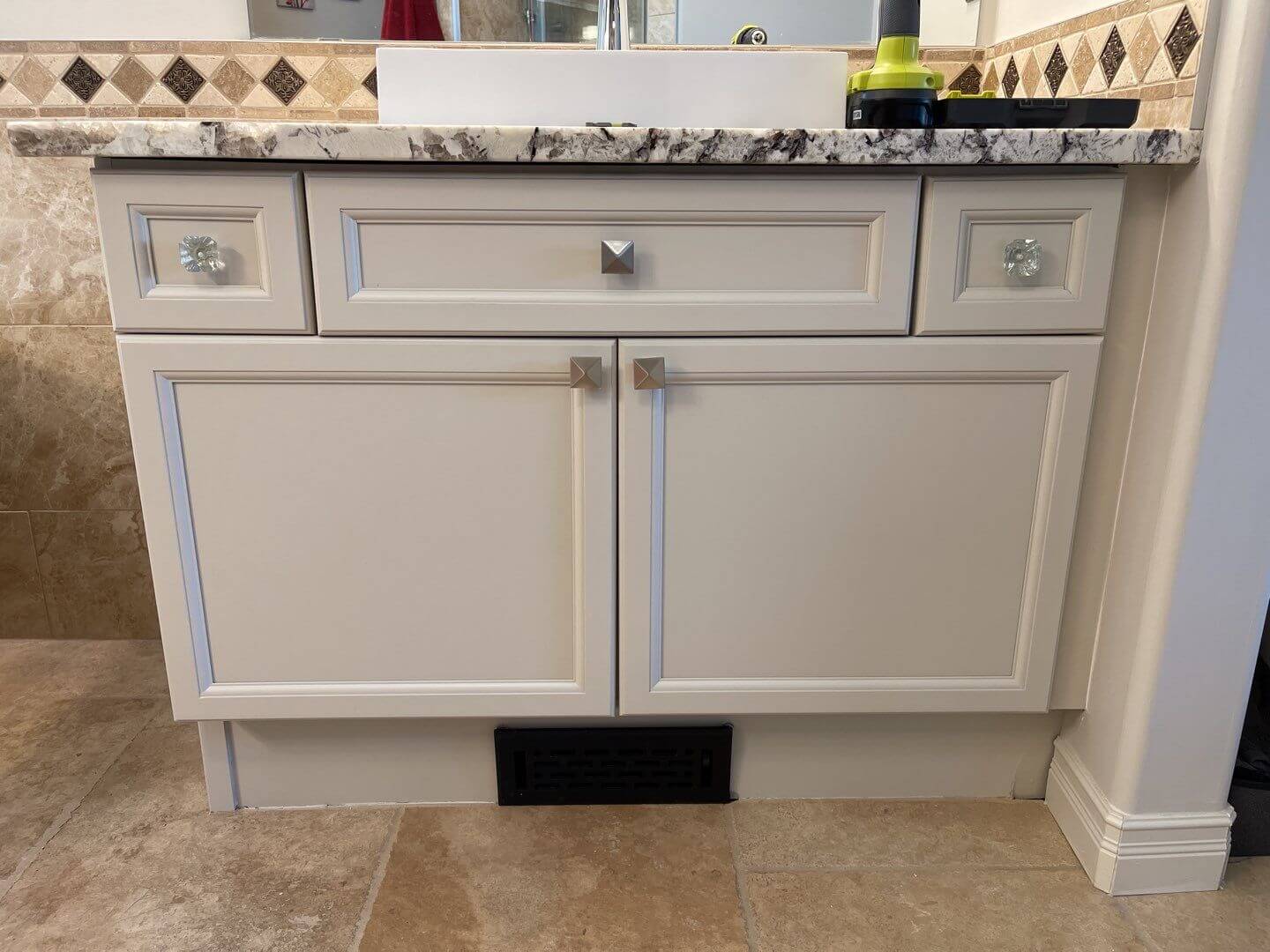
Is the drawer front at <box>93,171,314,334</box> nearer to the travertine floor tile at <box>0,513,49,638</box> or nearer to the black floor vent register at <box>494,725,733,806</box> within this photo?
the black floor vent register at <box>494,725,733,806</box>

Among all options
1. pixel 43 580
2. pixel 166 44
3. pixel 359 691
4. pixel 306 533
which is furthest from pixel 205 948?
pixel 166 44

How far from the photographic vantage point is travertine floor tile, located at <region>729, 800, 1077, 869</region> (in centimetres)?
110

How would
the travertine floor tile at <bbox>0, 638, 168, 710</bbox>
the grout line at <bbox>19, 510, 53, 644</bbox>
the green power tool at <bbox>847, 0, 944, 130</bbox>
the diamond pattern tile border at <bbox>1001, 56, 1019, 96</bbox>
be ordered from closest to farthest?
the green power tool at <bbox>847, 0, 944, 130</bbox> < the diamond pattern tile border at <bbox>1001, 56, 1019, 96</bbox> < the travertine floor tile at <bbox>0, 638, 168, 710</bbox> < the grout line at <bbox>19, 510, 53, 644</bbox>

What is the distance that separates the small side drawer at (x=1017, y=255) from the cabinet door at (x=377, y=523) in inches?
14.8

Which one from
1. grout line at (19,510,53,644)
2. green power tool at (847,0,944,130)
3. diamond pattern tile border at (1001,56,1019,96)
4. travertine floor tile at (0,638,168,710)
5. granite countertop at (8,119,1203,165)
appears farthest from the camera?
grout line at (19,510,53,644)

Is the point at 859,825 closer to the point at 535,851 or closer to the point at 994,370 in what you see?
the point at 535,851

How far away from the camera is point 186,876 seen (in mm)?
1064

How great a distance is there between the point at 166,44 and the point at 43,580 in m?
0.97

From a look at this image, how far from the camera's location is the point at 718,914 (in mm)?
1012

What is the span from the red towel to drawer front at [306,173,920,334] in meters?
0.65

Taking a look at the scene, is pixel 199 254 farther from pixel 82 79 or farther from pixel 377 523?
pixel 82 79

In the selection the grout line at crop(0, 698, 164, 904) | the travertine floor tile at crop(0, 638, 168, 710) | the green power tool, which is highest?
the green power tool

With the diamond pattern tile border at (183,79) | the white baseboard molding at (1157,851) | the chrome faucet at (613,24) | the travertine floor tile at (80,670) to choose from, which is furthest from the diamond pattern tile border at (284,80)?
the white baseboard molding at (1157,851)

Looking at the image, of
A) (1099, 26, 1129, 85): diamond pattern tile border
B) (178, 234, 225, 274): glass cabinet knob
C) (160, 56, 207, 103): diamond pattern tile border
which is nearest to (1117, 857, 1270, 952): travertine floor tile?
(1099, 26, 1129, 85): diamond pattern tile border
